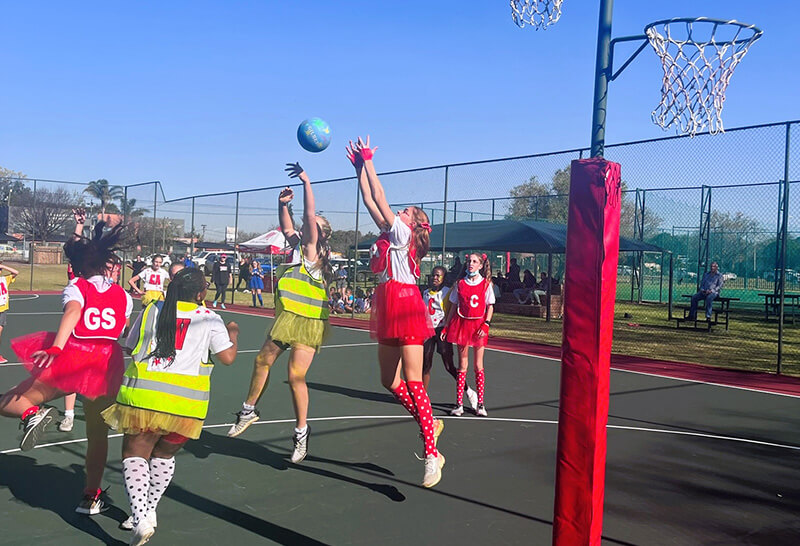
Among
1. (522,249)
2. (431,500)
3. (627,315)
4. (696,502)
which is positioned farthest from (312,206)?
→ (627,315)

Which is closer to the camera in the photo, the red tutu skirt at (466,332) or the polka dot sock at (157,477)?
the polka dot sock at (157,477)

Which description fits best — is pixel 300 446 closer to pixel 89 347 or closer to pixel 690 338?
pixel 89 347

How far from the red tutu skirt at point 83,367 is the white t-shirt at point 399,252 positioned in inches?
77.6

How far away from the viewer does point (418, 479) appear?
5285 millimetres

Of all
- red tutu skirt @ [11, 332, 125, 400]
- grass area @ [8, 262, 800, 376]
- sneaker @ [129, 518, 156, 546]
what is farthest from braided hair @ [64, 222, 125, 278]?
grass area @ [8, 262, 800, 376]

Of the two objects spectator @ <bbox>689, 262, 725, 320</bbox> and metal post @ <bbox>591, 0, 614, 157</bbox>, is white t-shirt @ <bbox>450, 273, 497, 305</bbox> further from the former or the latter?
spectator @ <bbox>689, 262, 725, 320</bbox>

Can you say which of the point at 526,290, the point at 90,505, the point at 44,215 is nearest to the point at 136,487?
the point at 90,505

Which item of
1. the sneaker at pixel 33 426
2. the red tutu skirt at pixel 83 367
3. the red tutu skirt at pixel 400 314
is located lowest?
the sneaker at pixel 33 426

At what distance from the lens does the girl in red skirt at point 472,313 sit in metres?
7.77

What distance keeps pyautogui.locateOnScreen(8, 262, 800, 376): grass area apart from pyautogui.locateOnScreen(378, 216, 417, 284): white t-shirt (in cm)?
891

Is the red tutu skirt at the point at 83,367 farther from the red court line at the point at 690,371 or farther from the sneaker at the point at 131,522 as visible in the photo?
the red court line at the point at 690,371

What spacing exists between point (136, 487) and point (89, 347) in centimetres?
115

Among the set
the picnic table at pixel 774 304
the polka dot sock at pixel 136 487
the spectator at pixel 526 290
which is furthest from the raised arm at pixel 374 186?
the spectator at pixel 526 290

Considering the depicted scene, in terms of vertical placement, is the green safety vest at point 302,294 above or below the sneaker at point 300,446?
above
